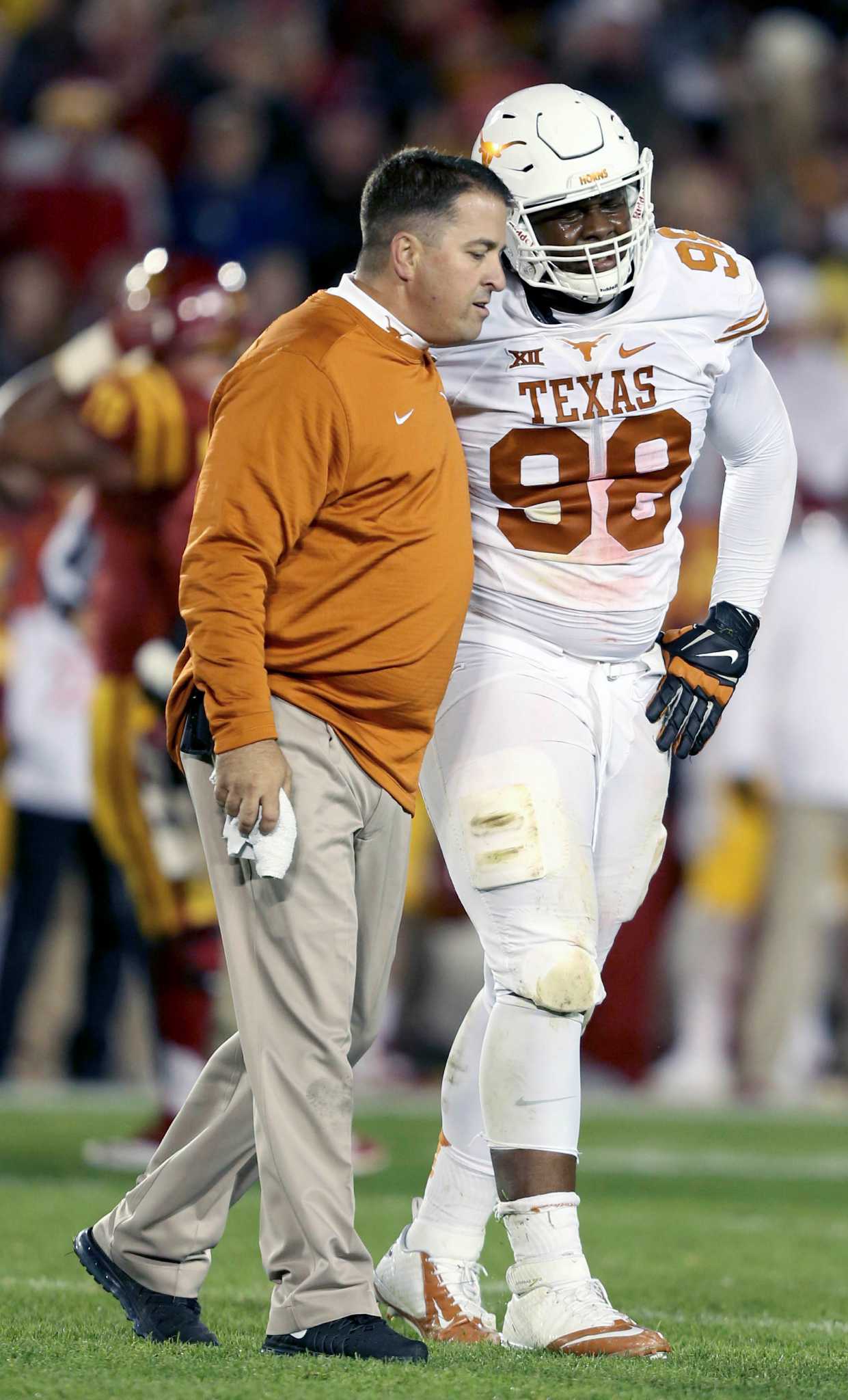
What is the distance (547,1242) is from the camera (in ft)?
11.2

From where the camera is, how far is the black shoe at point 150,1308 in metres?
3.37

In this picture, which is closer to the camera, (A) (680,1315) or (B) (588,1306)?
(B) (588,1306)

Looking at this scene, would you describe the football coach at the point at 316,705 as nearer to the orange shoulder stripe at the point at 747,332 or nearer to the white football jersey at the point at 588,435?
the white football jersey at the point at 588,435

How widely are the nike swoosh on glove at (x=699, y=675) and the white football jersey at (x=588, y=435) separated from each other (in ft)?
0.37

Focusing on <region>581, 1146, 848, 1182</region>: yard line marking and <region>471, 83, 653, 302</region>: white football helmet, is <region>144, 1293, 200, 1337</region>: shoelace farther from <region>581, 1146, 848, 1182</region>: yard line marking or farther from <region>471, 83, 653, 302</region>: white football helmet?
<region>581, 1146, 848, 1182</region>: yard line marking

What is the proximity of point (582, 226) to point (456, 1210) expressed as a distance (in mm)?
1695

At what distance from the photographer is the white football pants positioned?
3482mm

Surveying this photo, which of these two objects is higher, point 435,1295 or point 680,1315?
point 435,1295

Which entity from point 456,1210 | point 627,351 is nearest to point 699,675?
point 627,351

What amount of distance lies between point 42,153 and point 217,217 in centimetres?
98

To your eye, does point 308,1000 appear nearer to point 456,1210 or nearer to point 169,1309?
point 169,1309

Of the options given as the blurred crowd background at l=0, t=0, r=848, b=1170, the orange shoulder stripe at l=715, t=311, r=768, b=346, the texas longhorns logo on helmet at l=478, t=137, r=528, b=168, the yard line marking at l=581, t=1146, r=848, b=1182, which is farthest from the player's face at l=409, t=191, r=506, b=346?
the yard line marking at l=581, t=1146, r=848, b=1182

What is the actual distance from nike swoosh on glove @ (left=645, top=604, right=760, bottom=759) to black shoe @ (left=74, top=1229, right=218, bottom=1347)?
4.07 ft

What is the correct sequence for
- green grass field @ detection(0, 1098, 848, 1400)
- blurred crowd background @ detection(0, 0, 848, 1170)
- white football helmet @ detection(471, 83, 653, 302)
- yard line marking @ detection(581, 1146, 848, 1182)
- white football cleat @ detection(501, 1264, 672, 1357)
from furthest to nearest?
blurred crowd background @ detection(0, 0, 848, 1170) < yard line marking @ detection(581, 1146, 848, 1182) < white football helmet @ detection(471, 83, 653, 302) < white football cleat @ detection(501, 1264, 672, 1357) < green grass field @ detection(0, 1098, 848, 1400)
